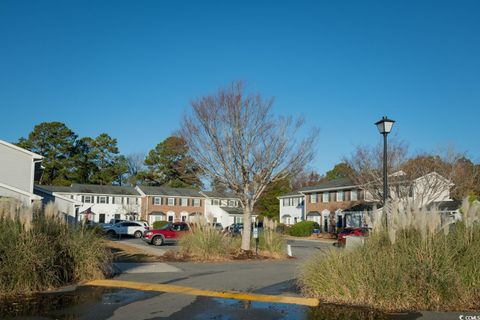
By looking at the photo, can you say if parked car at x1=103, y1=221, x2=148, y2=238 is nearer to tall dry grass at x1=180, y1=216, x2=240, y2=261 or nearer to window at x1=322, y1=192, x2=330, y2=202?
window at x1=322, y1=192, x2=330, y2=202

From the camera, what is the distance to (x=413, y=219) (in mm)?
9648

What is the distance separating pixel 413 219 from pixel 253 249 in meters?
11.6

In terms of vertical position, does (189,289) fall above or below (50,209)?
below

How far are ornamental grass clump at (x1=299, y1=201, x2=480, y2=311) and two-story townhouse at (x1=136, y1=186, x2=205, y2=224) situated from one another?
56.0m

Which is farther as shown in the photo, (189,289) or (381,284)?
(189,289)

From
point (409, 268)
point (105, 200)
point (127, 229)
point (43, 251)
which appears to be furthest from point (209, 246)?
point (105, 200)

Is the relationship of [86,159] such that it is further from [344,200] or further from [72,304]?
[72,304]

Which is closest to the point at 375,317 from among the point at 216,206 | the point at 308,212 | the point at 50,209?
the point at 50,209

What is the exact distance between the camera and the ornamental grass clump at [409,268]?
8.53 meters

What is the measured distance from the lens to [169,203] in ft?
221

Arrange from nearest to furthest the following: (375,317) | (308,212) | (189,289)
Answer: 1. (375,317)
2. (189,289)
3. (308,212)

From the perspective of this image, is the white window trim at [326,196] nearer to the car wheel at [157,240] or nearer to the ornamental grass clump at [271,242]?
the car wheel at [157,240]

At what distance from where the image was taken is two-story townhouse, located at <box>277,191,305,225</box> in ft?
187

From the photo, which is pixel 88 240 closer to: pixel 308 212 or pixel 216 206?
pixel 308 212
